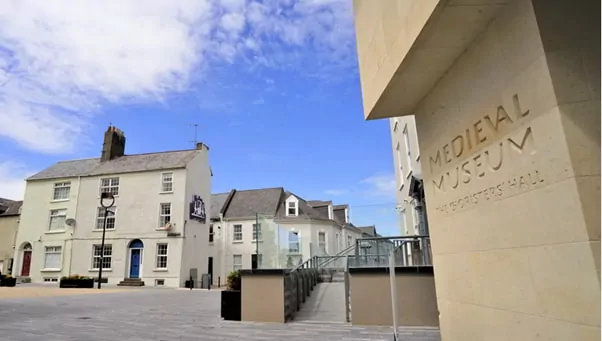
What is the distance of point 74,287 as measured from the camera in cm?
1991

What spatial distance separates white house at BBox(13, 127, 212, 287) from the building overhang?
22730 millimetres

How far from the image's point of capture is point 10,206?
1313 inches

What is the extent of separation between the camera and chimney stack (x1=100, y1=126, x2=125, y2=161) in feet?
96.0

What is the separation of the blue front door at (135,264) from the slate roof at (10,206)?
13.3m

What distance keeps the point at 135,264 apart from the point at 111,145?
10165mm

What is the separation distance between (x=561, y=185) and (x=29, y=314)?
10114 mm

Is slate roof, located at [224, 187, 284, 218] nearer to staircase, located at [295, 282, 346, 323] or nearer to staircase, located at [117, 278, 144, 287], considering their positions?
staircase, located at [117, 278, 144, 287]

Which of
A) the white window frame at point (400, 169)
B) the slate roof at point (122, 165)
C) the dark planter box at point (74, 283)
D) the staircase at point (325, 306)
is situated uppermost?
the slate roof at point (122, 165)

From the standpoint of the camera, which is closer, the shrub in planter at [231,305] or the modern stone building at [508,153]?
the modern stone building at [508,153]

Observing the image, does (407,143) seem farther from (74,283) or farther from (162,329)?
(74,283)

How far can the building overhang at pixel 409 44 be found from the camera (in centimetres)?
294

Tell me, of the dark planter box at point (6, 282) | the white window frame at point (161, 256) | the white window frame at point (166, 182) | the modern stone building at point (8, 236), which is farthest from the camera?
the modern stone building at point (8, 236)

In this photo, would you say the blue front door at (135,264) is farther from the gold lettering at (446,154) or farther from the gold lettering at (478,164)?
the gold lettering at (478,164)

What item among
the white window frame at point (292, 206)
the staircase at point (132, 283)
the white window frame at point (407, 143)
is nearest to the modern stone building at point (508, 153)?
the white window frame at point (407, 143)
